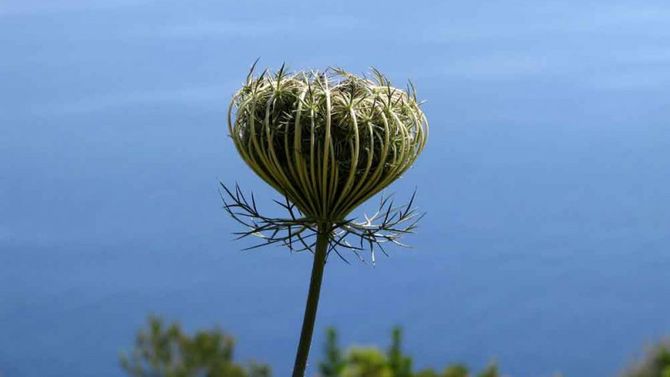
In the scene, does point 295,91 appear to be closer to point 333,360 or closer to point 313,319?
point 313,319

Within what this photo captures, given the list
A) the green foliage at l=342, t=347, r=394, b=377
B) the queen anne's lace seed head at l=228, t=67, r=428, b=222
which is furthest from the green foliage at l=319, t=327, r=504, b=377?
the queen anne's lace seed head at l=228, t=67, r=428, b=222

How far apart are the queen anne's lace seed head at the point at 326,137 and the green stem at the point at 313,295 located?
0.08 m

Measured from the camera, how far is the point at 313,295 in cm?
367

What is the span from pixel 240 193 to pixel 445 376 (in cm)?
243

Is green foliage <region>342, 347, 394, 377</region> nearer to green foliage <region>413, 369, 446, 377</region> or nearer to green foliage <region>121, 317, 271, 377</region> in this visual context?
green foliage <region>413, 369, 446, 377</region>

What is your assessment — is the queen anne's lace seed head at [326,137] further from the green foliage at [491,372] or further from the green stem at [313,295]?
the green foliage at [491,372]

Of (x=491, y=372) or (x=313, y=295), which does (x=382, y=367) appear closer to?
(x=491, y=372)

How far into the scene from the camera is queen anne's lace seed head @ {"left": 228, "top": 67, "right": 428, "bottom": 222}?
3482 millimetres

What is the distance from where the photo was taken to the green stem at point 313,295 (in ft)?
12.0

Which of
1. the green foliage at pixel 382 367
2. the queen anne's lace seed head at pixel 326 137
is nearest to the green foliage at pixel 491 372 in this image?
the green foliage at pixel 382 367

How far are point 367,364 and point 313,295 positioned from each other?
2.17 metres

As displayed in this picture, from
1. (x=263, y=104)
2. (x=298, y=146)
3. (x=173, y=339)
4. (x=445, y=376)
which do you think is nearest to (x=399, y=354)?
(x=445, y=376)

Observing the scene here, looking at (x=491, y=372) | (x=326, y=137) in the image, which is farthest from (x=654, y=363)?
(x=326, y=137)

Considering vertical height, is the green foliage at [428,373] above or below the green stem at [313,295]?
below
